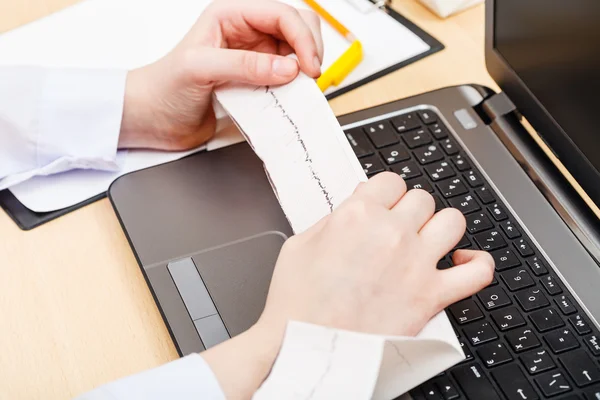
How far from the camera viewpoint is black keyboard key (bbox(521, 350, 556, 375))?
1.65 feet

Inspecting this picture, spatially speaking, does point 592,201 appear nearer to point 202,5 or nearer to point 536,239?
point 536,239

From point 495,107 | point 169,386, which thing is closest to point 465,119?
point 495,107

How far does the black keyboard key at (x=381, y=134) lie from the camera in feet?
2.17

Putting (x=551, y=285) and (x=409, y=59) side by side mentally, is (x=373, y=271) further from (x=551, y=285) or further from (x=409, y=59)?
(x=409, y=59)

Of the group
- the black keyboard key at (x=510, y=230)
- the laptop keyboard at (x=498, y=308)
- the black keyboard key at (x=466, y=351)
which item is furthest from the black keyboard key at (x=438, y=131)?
the black keyboard key at (x=466, y=351)

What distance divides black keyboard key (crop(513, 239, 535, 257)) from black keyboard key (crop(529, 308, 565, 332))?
0.17 ft

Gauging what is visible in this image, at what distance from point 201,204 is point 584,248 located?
12.3 inches

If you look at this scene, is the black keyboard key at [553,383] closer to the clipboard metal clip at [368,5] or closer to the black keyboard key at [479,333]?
the black keyboard key at [479,333]

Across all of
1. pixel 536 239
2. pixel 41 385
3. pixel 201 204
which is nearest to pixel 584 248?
pixel 536 239

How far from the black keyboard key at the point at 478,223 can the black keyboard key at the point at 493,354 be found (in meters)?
0.11

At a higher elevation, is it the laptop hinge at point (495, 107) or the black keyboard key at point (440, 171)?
the laptop hinge at point (495, 107)

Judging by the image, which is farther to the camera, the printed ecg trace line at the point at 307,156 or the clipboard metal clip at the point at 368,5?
the clipboard metal clip at the point at 368,5

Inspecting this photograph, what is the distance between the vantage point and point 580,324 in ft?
1.73

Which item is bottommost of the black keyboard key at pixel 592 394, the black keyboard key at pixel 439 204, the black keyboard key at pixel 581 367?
the black keyboard key at pixel 592 394
